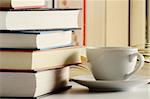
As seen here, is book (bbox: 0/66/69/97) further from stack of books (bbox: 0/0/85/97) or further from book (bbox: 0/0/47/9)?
book (bbox: 0/0/47/9)

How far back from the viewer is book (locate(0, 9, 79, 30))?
0.61 meters

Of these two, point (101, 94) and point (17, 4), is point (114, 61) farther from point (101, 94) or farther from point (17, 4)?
point (17, 4)

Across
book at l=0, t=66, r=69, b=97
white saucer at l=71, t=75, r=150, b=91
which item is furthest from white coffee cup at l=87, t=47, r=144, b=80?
book at l=0, t=66, r=69, b=97

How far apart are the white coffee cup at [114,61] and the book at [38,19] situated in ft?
0.25

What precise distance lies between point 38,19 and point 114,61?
17 centimetres

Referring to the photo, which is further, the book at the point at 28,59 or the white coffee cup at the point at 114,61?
the white coffee cup at the point at 114,61

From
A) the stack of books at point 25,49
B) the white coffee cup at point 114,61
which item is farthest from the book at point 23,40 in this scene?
the white coffee cup at point 114,61

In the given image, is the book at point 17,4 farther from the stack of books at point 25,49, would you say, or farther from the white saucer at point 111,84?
the white saucer at point 111,84

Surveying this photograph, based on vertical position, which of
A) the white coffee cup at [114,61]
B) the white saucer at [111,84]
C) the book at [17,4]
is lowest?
the white saucer at [111,84]

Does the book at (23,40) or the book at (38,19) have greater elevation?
the book at (38,19)

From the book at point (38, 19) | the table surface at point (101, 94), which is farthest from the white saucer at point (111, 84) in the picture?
the book at point (38, 19)

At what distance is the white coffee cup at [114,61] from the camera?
2.33 feet

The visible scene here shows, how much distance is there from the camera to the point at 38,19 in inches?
25.5

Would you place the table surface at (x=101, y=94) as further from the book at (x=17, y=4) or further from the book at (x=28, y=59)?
the book at (x=17, y=4)
